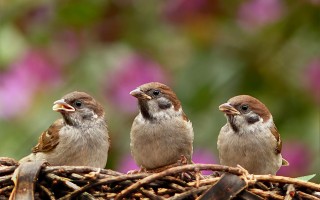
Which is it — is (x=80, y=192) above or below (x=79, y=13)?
below

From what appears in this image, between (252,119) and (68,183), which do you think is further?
(252,119)

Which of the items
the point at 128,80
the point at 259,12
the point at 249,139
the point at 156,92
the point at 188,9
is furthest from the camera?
the point at 188,9

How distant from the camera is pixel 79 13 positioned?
18.0ft

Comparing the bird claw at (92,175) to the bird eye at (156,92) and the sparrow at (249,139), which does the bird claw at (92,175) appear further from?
the bird eye at (156,92)

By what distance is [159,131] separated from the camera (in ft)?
13.1

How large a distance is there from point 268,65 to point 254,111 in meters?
1.41

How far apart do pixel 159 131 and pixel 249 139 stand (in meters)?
0.38

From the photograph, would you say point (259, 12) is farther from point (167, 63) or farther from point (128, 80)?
point (128, 80)

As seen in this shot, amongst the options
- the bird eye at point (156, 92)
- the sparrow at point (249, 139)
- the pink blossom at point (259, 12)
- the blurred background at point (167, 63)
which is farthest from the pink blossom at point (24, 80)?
the sparrow at point (249, 139)

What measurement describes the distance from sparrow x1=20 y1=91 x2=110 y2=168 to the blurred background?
863mm

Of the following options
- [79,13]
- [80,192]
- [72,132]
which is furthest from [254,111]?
[79,13]

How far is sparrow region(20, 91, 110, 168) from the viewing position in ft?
13.1

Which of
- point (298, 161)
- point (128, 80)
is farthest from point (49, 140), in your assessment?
point (298, 161)

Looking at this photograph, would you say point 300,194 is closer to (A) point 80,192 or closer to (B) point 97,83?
(A) point 80,192
